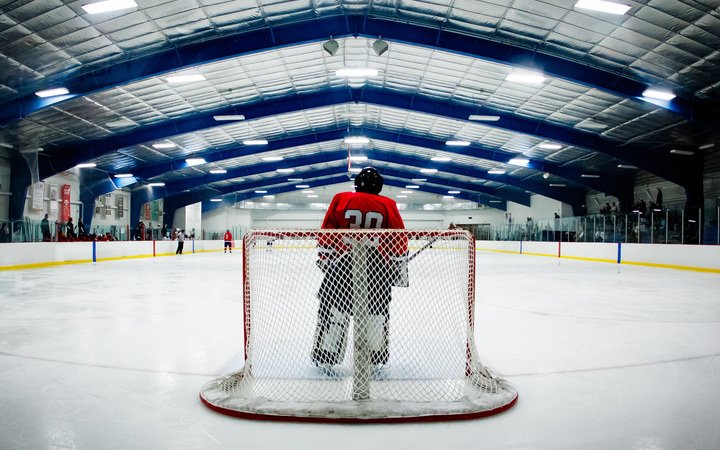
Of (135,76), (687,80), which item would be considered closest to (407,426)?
(135,76)

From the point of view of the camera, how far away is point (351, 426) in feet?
8.21

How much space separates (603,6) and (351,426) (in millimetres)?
10749

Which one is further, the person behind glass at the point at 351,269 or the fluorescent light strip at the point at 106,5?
the fluorescent light strip at the point at 106,5

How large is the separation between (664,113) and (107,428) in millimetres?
20242

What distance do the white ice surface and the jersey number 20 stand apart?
4.35ft

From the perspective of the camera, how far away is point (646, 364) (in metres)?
3.77

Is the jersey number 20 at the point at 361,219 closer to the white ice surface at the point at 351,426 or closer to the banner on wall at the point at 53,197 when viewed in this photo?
the white ice surface at the point at 351,426

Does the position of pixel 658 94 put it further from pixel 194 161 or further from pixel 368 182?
pixel 194 161

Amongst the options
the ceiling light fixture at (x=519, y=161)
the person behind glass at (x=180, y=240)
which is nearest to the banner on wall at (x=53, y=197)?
the person behind glass at (x=180, y=240)

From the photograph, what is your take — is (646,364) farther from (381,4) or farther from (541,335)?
(381,4)

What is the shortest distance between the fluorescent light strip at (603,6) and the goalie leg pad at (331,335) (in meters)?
9.56

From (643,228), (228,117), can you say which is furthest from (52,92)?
(643,228)

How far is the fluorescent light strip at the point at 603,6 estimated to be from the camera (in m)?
9.80

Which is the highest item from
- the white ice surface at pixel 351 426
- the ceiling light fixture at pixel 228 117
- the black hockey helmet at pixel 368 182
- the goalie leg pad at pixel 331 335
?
the ceiling light fixture at pixel 228 117
